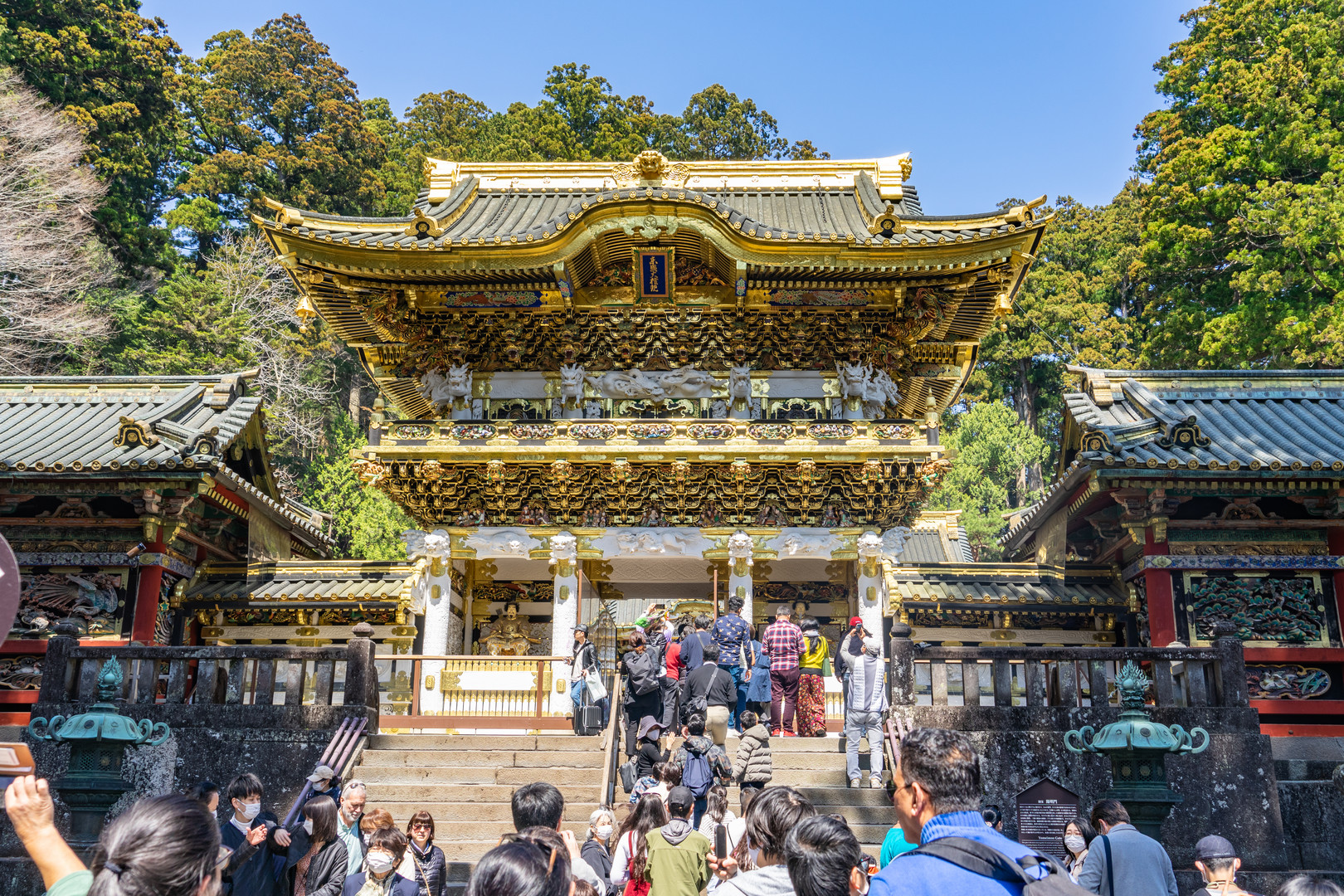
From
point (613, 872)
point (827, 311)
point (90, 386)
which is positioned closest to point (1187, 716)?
point (613, 872)

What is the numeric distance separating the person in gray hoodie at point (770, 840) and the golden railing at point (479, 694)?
9009 millimetres

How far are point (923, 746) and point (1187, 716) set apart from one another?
28.0 ft

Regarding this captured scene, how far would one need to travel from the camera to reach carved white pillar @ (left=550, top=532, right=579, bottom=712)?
1571 cm

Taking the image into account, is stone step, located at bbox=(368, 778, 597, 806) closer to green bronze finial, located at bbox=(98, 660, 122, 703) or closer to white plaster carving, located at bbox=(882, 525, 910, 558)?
green bronze finial, located at bbox=(98, 660, 122, 703)

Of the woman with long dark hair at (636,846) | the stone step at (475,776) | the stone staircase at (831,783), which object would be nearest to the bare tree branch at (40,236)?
the stone step at (475,776)

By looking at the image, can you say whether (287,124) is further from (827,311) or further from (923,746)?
(923,746)

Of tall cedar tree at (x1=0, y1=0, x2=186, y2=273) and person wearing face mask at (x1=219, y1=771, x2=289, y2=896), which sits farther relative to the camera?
tall cedar tree at (x1=0, y1=0, x2=186, y2=273)

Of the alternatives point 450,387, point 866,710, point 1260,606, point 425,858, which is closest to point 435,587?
point 450,387

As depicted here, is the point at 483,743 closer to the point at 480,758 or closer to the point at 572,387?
the point at 480,758

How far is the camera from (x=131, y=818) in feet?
9.44

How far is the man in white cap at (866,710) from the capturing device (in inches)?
421

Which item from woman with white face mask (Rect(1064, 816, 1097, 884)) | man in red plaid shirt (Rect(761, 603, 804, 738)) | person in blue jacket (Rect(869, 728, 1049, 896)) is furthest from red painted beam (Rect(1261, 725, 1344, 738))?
person in blue jacket (Rect(869, 728, 1049, 896))

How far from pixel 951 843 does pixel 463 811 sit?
8.16m

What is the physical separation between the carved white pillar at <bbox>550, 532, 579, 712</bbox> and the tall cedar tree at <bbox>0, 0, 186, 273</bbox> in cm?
2279
